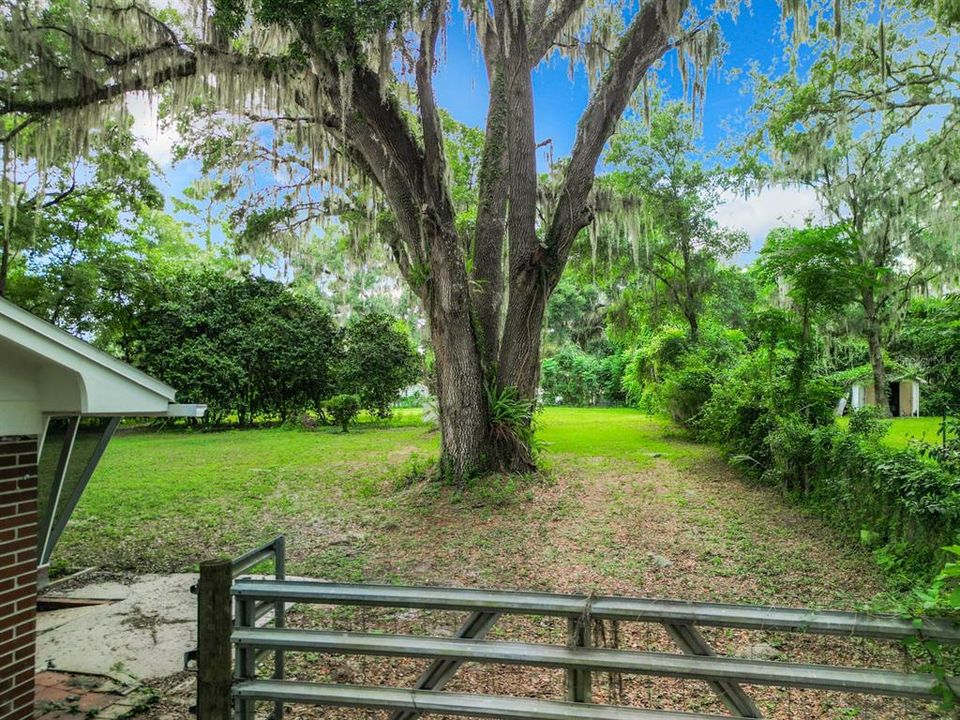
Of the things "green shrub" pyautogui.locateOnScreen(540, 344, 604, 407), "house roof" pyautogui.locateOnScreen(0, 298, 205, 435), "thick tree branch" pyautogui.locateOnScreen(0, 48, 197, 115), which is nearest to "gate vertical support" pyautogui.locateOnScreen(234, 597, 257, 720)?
"house roof" pyautogui.locateOnScreen(0, 298, 205, 435)

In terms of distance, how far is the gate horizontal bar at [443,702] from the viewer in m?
2.02

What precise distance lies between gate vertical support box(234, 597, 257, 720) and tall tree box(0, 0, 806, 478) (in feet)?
18.0

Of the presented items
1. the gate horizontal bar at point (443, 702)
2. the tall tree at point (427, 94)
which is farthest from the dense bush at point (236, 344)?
the gate horizontal bar at point (443, 702)

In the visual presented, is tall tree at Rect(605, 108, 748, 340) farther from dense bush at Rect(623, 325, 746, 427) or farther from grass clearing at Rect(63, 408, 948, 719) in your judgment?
grass clearing at Rect(63, 408, 948, 719)

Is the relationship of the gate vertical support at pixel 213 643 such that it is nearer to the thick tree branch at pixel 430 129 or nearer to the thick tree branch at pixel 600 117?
the thick tree branch at pixel 430 129

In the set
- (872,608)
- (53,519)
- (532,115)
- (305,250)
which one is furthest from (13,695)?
(305,250)

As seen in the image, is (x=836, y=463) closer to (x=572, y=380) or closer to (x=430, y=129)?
(x=430, y=129)

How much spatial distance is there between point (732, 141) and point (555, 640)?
13165mm

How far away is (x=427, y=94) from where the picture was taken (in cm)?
774

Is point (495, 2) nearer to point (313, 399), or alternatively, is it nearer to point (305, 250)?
point (305, 250)

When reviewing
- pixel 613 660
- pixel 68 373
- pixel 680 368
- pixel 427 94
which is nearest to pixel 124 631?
pixel 68 373

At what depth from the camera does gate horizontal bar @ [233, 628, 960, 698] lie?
1.86 metres

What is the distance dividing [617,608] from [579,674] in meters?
0.30

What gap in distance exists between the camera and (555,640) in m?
3.95
